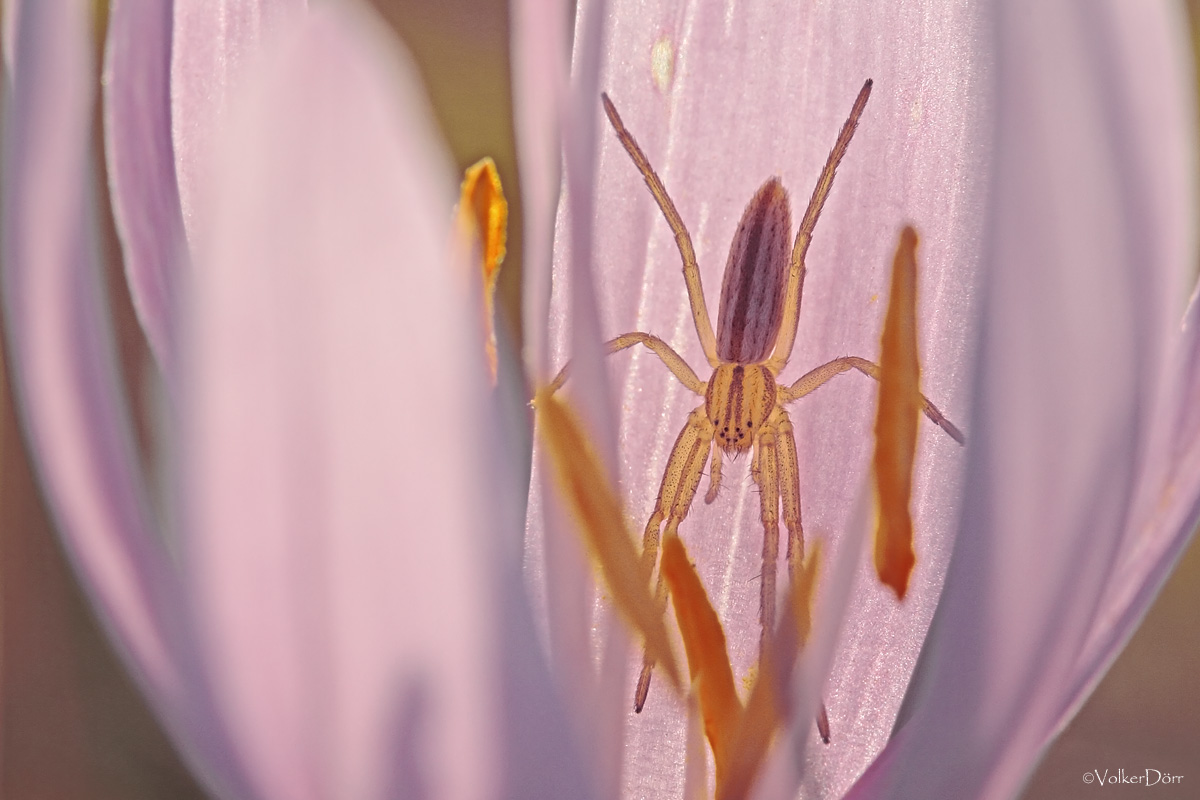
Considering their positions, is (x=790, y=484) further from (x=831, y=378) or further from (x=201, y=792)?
(x=201, y=792)

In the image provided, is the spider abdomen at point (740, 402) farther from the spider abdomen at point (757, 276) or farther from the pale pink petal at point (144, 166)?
the pale pink petal at point (144, 166)

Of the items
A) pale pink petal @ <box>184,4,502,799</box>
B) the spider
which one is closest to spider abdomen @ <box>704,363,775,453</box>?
the spider

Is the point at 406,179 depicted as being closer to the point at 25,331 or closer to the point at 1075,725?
the point at 25,331

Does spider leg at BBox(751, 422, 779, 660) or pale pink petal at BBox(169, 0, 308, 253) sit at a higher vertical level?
pale pink petal at BBox(169, 0, 308, 253)

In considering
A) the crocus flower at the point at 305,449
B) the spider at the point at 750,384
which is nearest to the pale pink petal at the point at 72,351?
the crocus flower at the point at 305,449

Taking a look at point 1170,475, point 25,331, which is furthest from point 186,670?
point 1170,475

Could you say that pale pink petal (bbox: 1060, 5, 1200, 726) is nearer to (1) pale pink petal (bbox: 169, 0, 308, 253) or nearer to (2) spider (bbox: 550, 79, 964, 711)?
(2) spider (bbox: 550, 79, 964, 711)
